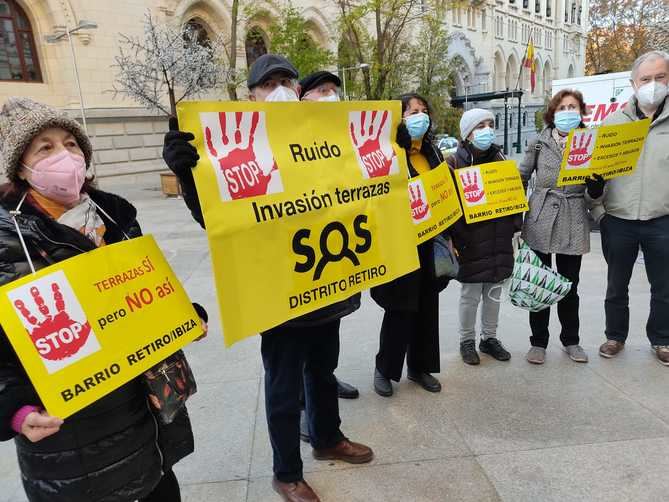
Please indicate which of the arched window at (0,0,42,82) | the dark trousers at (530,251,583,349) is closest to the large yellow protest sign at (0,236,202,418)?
the dark trousers at (530,251,583,349)

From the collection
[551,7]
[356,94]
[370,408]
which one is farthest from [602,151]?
[551,7]

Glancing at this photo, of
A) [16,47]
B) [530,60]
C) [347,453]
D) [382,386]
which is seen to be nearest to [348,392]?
[382,386]

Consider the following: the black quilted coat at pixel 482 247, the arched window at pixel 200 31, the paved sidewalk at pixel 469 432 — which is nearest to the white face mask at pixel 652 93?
the black quilted coat at pixel 482 247

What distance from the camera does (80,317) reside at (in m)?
1.51

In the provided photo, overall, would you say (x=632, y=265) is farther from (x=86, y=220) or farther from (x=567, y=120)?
(x=86, y=220)

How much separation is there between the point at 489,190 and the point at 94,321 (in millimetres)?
2725

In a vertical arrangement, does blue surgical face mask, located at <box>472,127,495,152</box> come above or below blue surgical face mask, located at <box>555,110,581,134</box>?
below

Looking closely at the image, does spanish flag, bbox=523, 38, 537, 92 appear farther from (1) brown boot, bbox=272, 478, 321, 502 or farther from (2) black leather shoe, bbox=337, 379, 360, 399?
(1) brown boot, bbox=272, 478, 321, 502

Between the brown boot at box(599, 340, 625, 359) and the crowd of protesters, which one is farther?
the brown boot at box(599, 340, 625, 359)

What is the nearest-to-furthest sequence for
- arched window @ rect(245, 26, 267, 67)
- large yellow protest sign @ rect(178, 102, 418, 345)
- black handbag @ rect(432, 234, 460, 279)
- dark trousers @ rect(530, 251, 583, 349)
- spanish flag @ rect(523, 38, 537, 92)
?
large yellow protest sign @ rect(178, 102, 418, 345)
black handbag @ rect(432, 234, 460, 279)
dark trousers @ rect(530, 251, 583, 349)
arched window @ rect(245, 26, 267, 67)
spanish flag @ rect(523, 38, 537, 92)

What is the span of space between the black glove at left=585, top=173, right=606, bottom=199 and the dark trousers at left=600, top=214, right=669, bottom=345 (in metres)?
0.36

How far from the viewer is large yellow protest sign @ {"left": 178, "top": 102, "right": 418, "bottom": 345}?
1.84 meters

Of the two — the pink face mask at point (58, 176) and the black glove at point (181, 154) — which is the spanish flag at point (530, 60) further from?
the pink face mask at point (58, 176)

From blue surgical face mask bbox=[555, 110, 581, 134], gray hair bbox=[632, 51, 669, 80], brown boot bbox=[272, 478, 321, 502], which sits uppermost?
gray hair bbox=[632, 51, 669, 80]
